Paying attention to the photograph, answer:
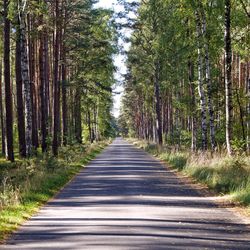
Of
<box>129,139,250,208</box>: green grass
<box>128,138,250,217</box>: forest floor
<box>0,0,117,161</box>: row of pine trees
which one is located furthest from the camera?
<box>0,0,117,161</box>: row of pine trees

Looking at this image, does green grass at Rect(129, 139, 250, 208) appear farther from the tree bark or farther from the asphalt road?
the tree bark

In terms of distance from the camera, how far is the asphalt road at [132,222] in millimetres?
9008

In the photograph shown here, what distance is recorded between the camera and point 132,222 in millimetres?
10938

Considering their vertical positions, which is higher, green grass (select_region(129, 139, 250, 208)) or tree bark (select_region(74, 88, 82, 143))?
tree bark (select_region(74, 88, 82, 143))

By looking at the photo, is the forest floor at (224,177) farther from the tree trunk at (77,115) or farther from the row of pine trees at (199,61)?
the tree trunk at (77,115)

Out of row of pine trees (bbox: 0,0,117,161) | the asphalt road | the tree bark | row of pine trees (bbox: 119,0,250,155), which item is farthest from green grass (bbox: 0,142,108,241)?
the tree bark

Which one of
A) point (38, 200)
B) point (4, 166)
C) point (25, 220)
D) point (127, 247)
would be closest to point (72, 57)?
point (4, 166)

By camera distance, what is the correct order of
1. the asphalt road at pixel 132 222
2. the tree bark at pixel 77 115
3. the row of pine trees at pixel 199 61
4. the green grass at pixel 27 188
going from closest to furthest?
the asphalt road at pixel 132 222, the green grass at pixel 27 188, the row of pine trees at pixel 199 61, the tree bark at pixel 77 115

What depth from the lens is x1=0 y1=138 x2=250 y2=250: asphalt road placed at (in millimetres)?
9008

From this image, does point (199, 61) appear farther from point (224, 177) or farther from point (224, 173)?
point (224, 177)

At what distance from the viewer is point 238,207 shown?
44.9 ft

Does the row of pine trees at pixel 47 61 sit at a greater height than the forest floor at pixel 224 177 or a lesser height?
greater

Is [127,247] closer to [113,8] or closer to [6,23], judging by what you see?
[6,23]

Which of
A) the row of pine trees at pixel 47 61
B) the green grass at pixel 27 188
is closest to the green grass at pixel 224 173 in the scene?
the green grass at pixel 27 188
